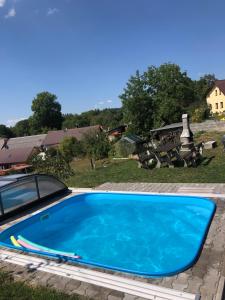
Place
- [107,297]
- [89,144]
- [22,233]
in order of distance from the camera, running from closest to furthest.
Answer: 1. [107,297]
2. [22,233]
3. [89,144]

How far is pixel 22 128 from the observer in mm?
86312

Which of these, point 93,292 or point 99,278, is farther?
point 99,278

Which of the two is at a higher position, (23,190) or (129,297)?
(23,190)

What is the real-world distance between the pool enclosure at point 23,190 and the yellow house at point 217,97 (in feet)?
127

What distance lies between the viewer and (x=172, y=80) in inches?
1625

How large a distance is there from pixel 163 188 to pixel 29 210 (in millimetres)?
4365

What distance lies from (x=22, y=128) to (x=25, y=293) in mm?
86872

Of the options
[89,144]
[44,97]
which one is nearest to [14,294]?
[89,144]

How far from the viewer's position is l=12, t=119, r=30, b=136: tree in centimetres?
8506

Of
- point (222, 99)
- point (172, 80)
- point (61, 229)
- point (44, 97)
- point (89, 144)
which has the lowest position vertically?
point (61, 229)

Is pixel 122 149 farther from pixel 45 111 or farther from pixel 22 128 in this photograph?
pixel 22 128

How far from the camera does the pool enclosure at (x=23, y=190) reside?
7957 millimetres

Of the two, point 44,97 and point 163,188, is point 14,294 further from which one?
point 44,97

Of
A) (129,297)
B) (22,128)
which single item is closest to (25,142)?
(22,128)
